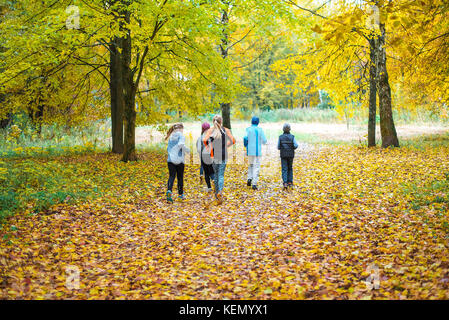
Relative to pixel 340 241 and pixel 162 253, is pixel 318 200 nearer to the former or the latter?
pixel 340 241

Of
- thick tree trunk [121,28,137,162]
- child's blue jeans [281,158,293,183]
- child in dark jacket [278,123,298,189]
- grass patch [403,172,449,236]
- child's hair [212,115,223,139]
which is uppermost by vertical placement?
thick tree trunk [121,28,137,162]

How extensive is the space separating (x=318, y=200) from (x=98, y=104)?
493 inches

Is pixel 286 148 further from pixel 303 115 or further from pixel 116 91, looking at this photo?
pixel 303 115

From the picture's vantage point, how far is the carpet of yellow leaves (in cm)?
438

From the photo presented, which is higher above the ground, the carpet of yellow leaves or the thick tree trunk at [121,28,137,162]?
the thick tree trunk at [121,28,137,162]

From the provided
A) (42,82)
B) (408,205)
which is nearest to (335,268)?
(408,205)

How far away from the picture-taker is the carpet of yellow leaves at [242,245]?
4.38 metres

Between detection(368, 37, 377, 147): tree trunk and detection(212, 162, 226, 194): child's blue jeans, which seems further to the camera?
detection(368, 37, 377, 147): tree trunk

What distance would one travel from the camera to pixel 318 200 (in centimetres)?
855

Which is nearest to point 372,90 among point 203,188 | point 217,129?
point 203,188

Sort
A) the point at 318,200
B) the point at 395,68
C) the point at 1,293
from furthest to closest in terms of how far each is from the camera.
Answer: the point at 395,68 → the point at 318,200 → the point at 1,293

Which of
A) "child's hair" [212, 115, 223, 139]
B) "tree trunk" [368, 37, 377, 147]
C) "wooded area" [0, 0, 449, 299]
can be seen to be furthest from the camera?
"tree trunk" [368, 37, 377, 147]

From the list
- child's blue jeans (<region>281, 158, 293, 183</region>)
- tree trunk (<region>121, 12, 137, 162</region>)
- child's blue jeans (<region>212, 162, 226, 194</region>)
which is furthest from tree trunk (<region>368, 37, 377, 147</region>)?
tree trunk (<region>121, 12, 137, 162</region>)

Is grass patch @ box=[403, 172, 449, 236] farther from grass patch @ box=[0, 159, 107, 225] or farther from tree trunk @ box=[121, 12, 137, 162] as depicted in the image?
tree trunk @ box=[121, 12, 137, 162]
